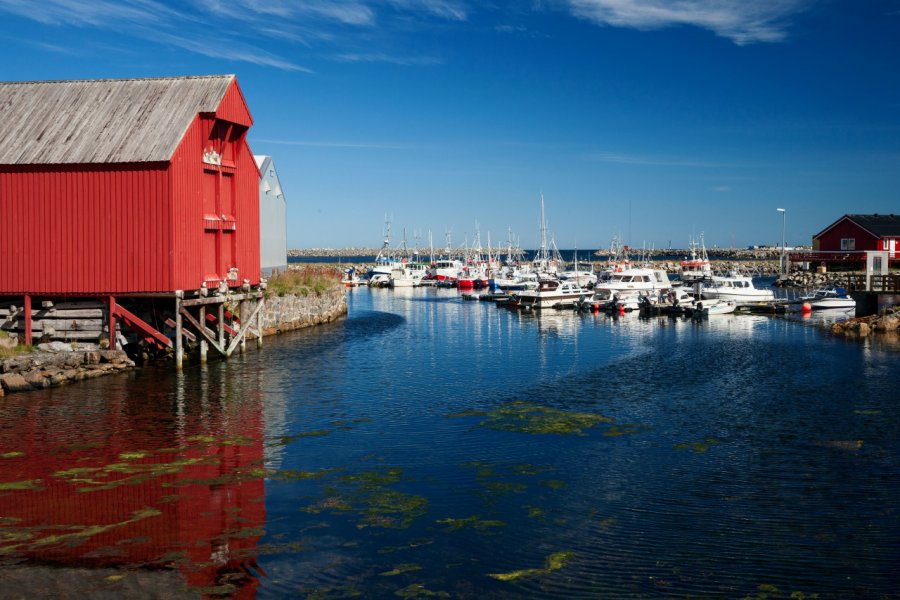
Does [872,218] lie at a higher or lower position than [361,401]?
higher

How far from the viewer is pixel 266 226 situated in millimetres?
54750

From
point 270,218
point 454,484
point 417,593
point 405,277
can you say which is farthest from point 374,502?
point 405,277

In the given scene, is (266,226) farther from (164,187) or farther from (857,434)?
(857,434)

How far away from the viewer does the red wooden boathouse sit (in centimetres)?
2852

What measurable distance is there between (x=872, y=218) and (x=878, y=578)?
90570 millimetres

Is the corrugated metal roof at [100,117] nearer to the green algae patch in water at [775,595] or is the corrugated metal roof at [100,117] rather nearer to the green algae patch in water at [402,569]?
the green algae patch in water at [402,569]

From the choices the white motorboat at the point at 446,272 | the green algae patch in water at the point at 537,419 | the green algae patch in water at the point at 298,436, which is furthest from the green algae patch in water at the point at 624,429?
the white motorboat at the point at 446,272

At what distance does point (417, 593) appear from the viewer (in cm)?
1089

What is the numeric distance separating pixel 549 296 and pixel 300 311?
22721 mm

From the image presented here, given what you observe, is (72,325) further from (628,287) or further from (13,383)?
(628,287)

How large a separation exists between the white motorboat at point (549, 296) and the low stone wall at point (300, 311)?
15.3 meters

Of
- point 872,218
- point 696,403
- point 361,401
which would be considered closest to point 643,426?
point 696,403

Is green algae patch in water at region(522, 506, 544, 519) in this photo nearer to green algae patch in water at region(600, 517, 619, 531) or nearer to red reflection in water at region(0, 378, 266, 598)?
green algae patch in water at region(600, 517, 619, 531)

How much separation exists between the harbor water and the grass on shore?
17596 millimetres
